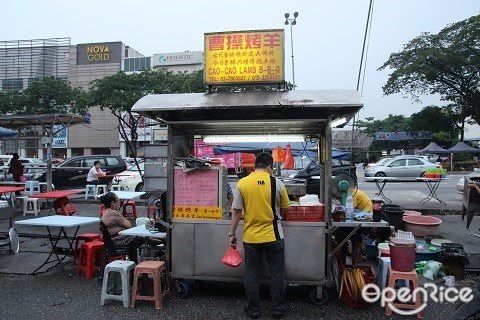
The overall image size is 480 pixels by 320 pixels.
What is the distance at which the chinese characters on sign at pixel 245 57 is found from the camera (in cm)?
500

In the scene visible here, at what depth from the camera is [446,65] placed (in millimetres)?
26234

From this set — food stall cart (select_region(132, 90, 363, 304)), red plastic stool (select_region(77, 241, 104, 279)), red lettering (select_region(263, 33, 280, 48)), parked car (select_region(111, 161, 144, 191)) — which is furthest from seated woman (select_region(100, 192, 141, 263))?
parked car (select_region(111, 161, 144, 191))

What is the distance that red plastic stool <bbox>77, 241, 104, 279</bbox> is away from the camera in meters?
5.62

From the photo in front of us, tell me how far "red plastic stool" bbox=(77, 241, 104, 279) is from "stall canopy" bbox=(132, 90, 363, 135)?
2.32 metres

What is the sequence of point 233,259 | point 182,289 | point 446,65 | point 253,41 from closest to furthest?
point 233,259 → point 182,289 → point 253,41 → point 446,65

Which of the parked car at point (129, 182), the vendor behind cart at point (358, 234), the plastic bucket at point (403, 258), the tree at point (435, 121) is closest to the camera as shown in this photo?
the plastic bucket at point (403, 258)

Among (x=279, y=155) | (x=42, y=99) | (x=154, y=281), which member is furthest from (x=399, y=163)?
(x=42, y=99)

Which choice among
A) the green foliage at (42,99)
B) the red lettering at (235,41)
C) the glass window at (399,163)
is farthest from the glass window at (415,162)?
the green foliage at (42,99)

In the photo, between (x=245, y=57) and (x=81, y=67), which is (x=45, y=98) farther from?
(x=245, y=57)

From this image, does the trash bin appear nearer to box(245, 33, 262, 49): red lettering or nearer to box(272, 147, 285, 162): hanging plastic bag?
box(245, 33, 262, 49): red lettering

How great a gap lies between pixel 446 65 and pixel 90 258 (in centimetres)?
2791

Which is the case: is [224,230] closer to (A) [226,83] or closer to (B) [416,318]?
(A) [226,83]

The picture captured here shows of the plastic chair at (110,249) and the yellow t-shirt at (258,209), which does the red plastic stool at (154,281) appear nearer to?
the plastic chair at (110,249)

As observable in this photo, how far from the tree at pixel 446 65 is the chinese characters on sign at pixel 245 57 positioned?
24.9m
